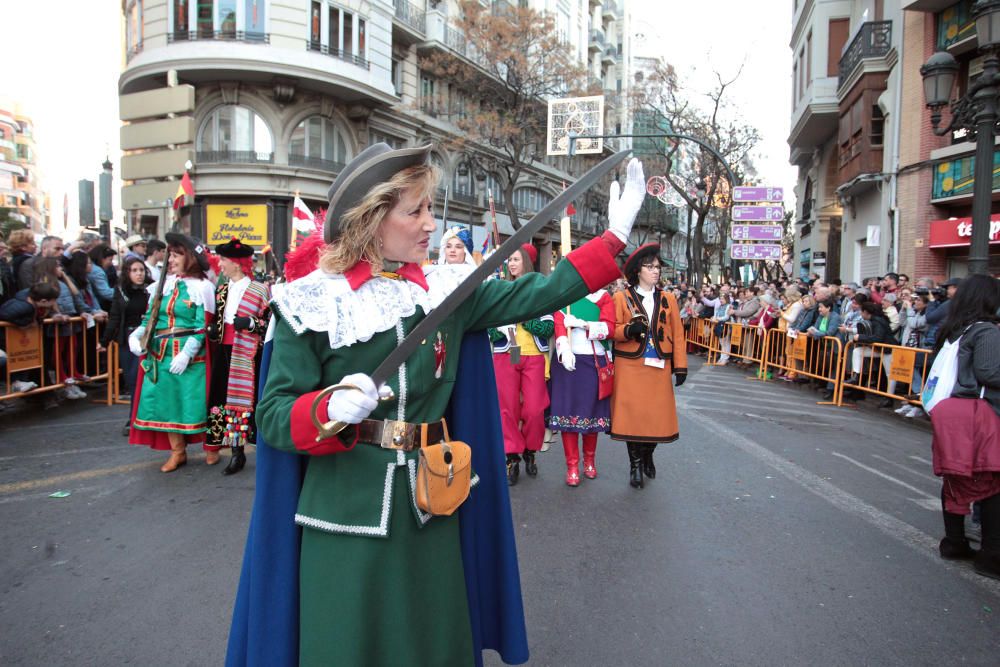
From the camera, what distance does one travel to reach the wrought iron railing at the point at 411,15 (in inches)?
1105

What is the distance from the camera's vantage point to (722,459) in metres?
6.56

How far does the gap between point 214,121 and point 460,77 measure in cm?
1199

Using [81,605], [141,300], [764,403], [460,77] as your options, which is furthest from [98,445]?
[460,77]

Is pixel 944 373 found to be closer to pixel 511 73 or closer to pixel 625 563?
pixel 625 563

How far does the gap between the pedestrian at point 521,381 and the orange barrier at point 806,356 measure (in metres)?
6.69

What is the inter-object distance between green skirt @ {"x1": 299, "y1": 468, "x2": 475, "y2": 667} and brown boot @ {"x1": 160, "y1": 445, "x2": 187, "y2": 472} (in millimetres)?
4568

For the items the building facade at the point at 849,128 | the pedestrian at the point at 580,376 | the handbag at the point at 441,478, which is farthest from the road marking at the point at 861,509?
the building facade at the point at 849,128

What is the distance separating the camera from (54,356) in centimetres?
873

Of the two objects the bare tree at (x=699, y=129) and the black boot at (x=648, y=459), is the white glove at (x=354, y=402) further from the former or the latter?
the bare tree at (x=699, y=129)

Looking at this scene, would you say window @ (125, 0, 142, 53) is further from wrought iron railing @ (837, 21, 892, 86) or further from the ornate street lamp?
the ornate street lamp

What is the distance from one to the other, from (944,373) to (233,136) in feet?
78.6

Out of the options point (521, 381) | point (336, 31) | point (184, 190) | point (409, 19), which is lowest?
point (521, 381)

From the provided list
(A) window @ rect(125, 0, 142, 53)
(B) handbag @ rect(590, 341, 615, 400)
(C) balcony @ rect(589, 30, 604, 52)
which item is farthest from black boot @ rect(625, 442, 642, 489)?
(C) balcony @ rect(589, 30, 604, 52)

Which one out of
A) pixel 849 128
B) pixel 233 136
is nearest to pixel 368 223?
pixel 849 128
